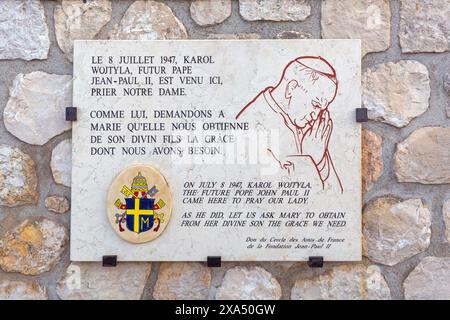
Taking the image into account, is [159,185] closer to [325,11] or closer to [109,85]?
[109,85]

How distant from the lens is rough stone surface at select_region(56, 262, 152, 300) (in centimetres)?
217

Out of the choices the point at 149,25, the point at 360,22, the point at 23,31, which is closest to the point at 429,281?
the point at 360,22

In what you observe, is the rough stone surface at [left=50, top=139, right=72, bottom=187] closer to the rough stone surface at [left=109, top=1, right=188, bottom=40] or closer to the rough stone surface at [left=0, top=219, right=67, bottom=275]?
the rough stone surface at [left=0, top=219, right=67, bottom=275]

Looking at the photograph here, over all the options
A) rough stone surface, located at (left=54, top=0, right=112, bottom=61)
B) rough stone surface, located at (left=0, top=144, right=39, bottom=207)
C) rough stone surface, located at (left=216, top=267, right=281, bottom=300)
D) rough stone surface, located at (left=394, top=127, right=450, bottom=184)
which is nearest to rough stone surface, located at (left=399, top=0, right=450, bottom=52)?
rough stone surface, located at (left=394, top=127, right=450, bottom=184)

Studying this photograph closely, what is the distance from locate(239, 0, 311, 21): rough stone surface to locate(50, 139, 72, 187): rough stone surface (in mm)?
952

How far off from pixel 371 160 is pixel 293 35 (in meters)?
0.64

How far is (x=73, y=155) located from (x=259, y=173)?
792 millimetres

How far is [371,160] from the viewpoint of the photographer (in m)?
2.17

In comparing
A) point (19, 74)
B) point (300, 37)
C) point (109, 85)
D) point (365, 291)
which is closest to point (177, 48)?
point (109, 85)

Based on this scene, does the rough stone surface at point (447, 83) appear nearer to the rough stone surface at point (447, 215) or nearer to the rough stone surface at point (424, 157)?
the rough stone surface at point (424, 157)

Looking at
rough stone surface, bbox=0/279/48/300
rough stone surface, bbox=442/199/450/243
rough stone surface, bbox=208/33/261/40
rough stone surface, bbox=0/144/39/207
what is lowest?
rough stone surface, bbox=0/279/48/300

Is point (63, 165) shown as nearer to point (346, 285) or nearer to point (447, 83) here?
point (346, 285)

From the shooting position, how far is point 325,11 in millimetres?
2193

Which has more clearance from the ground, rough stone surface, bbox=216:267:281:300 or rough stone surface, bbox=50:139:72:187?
rough stone surface, bbox=50:139:72:187
